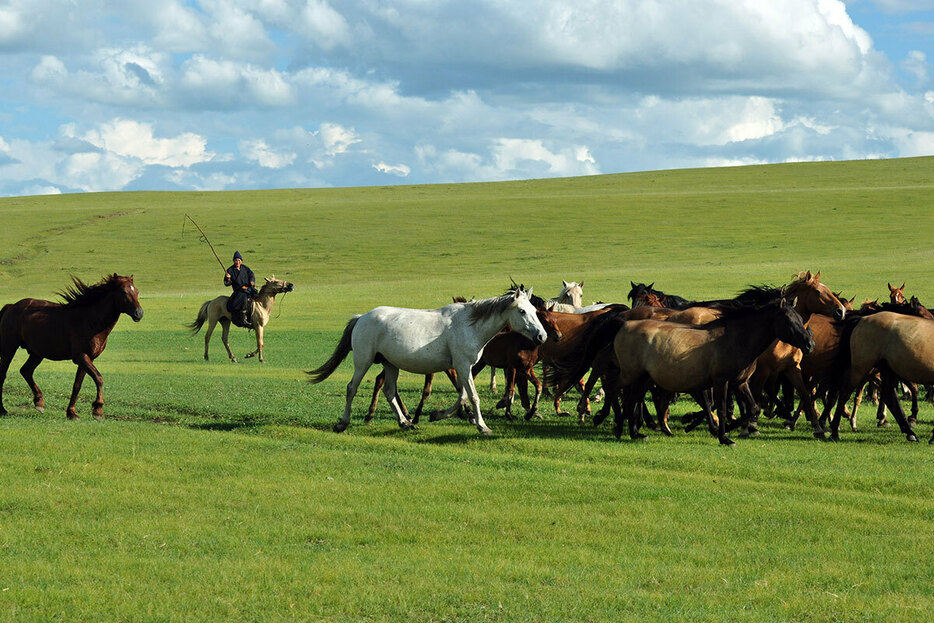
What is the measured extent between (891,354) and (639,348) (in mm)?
3528

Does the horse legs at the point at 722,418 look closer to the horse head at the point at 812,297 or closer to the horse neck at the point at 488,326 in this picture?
the horse neck at the point at 488,326

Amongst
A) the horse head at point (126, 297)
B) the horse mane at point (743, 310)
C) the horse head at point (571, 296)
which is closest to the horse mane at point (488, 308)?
the horse mane at point (743, 310)

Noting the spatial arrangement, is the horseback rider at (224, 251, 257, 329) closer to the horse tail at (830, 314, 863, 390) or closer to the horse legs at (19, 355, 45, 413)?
the horse legs at (19, 355, 45, 413)

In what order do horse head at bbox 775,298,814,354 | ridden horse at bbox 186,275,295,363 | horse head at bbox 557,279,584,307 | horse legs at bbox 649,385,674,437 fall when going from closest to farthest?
1. horse head at bbox 775,298,814,354
2. horse legs at bbox 649,385,674,437
3. horse head at bbox 557,279,584,307
4. ridden horse at bbox 186,275,295,363

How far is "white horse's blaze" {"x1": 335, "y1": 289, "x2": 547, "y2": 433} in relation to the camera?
1386 centimetres

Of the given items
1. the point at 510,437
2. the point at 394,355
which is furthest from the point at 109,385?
the point at 510,437

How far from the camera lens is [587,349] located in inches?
595

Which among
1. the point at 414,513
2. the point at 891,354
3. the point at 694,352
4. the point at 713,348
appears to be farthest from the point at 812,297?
the point at 414,513

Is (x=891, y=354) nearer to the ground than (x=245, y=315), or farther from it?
nearer to the ground

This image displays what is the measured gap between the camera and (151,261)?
61812mm

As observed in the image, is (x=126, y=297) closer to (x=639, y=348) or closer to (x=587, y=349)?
(x=587, y=349)

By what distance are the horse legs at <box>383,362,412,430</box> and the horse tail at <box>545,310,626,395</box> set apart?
267 cm

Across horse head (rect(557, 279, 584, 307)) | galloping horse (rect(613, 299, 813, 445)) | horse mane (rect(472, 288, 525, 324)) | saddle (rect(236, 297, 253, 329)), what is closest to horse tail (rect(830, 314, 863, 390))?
galloping horse (rect(613, 299, 813, 445))

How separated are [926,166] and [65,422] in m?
107
